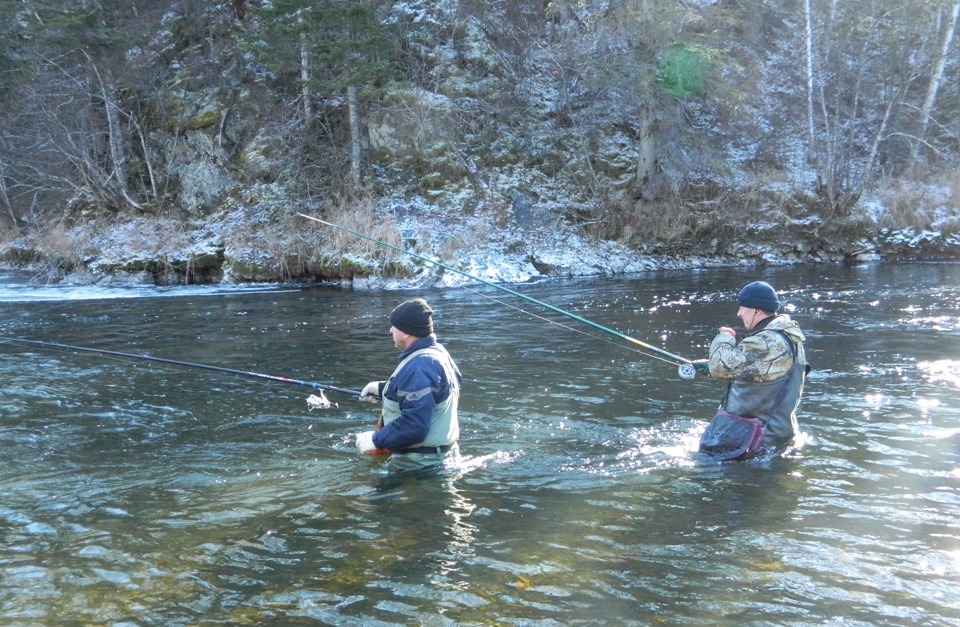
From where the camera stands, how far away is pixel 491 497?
5770 mm

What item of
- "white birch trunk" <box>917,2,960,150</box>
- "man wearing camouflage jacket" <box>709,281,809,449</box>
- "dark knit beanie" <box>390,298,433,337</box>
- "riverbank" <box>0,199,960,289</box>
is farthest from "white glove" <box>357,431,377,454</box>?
"white birch trunk" <box>917,2,960,150</box>

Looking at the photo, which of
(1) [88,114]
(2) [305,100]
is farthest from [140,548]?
(1) [88,114]

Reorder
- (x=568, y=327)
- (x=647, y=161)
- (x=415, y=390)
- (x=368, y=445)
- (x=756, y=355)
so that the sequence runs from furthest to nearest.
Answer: (x=647, y=161), (x=568, y=327), (x=756, y=355), (x=368, y=445), (x=415, y=390)

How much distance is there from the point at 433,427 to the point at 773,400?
2.86 m

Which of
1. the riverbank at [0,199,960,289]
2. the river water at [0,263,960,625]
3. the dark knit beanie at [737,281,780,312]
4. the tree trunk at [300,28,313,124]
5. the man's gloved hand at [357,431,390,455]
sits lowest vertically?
the river water at [0,263,960,625]

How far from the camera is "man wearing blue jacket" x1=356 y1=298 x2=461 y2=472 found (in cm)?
548

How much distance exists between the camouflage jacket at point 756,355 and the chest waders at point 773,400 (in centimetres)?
5

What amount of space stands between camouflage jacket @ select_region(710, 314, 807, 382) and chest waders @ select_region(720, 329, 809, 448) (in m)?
0.05

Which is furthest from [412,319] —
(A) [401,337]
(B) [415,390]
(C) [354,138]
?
(C) [354,138]

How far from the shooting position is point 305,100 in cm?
2648

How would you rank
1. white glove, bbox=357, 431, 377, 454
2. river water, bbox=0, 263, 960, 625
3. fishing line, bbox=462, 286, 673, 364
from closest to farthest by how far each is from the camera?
river water, bbox=0, 263, 960, 625
white glove, bbox=357, 431, 377, 454
fishing line, bbox=462, 286, 673, 364

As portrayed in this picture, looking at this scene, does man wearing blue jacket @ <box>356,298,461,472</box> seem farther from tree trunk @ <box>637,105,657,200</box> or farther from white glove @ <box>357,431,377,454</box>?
tree trunk @ <box>637,105,657,200</box>

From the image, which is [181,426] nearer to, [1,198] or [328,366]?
[328,366]

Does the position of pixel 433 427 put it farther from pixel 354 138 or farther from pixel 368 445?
pixel 354 138
